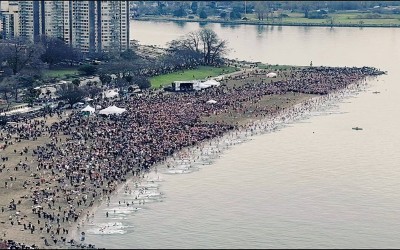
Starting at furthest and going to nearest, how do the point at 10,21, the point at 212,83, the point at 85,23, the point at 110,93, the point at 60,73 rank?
the point at 10,21 → the point at 85,23 → the point at 60,73 → the point at 212,83 → the point at 110,93

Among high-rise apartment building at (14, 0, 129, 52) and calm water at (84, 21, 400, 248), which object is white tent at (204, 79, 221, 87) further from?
high-rise apartment building at (14, 0, 129, 52)

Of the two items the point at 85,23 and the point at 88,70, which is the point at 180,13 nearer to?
the point at 85,23

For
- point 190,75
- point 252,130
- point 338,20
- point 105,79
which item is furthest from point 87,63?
point 338,20

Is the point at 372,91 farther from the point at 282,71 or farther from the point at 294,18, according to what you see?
the point at 294,18

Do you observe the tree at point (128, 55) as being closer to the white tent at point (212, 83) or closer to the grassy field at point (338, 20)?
the white tent at point (212, 83)

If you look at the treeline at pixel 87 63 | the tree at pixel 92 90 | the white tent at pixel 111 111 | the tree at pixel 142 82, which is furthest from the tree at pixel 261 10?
the white tent at pixel 111 111

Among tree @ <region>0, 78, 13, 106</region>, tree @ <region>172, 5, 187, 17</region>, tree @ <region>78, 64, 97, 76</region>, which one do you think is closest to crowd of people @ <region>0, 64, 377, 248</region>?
tree @ <region>0, 78, 13, 106</region>

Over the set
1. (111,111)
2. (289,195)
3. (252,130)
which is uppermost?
(111,111)
